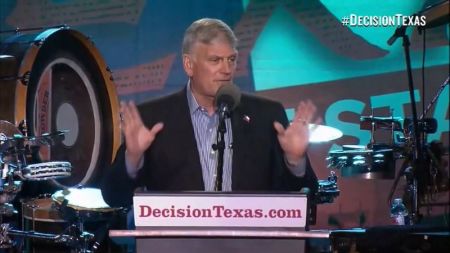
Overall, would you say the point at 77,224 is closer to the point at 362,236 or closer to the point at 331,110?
the point at 331,110

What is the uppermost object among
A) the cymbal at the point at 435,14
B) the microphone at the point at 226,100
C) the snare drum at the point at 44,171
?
the cymbal at the point at 435,14

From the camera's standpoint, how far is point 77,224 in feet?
14.0

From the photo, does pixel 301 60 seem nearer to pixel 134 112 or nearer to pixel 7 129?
pixel 134 112

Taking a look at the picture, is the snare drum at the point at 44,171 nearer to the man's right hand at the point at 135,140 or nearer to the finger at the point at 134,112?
the finger at the point at 134,112

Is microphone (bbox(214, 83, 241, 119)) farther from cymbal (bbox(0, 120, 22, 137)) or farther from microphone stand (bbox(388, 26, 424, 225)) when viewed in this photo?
cymbal (bbox(0, 120, 22, 137))

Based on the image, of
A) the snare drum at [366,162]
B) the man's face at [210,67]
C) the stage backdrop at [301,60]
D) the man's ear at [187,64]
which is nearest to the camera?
the man's face at [210,67]

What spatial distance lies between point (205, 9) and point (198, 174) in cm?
113

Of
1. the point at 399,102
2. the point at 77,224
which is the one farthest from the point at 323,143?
the point at 77,224

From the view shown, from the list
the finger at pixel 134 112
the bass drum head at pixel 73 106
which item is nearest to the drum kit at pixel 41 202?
the bass drum head at pixel 73 106

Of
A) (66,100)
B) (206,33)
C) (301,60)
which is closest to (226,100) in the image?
(206,33)

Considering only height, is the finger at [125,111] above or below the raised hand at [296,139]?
above

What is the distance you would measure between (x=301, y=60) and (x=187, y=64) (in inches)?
31.9

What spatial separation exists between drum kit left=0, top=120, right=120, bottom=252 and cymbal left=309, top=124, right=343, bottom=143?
4.12ft

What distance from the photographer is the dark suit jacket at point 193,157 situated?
3574 millimetres
